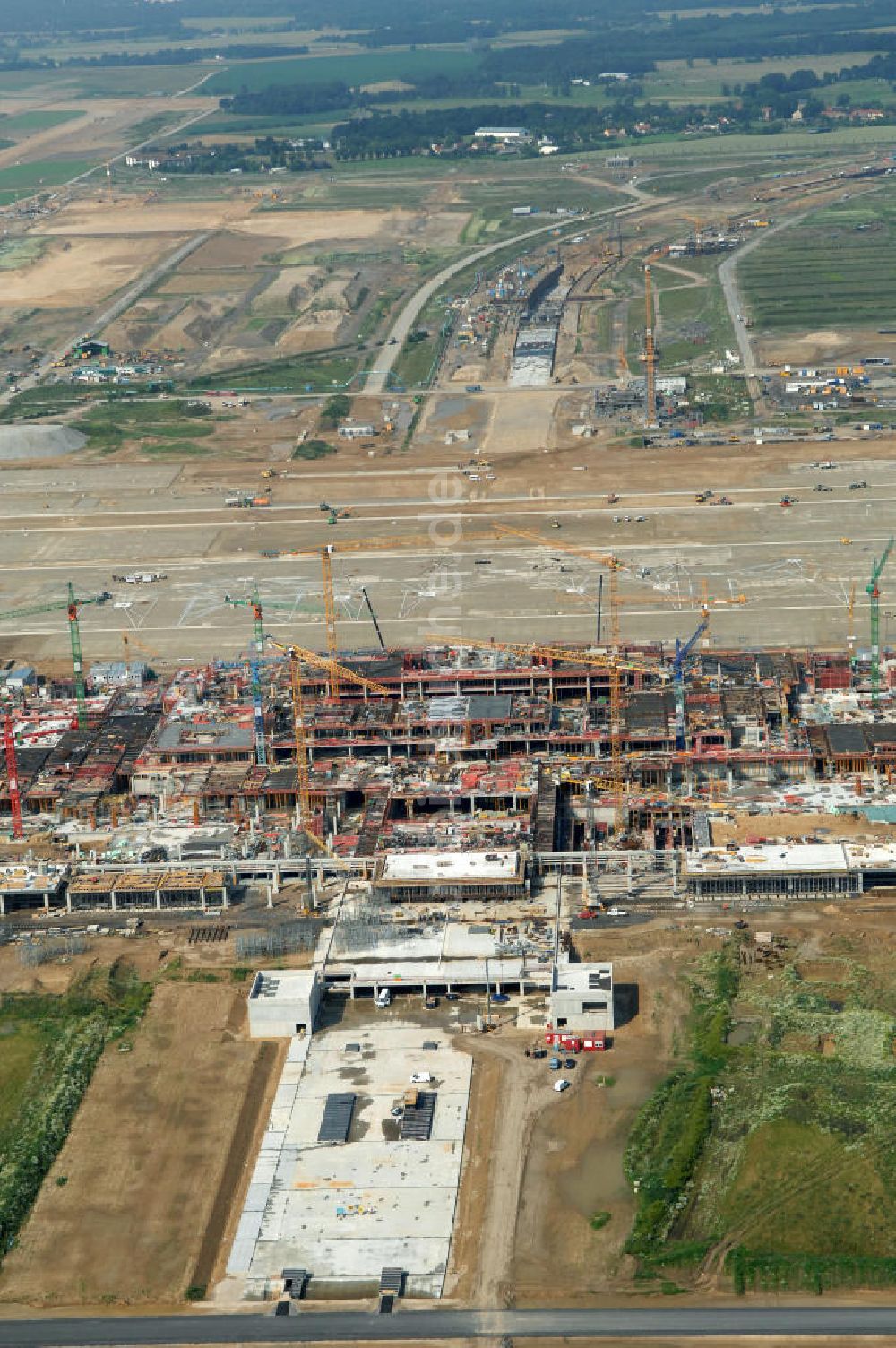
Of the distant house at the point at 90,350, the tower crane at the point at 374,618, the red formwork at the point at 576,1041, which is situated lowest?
the distant house at the point at 90,350

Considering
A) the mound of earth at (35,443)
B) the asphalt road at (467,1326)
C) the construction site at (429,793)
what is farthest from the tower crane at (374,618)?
the asphalt road at (467,1326)

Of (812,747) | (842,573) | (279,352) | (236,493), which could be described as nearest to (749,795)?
(812,747)

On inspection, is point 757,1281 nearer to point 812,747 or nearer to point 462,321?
point 812,747

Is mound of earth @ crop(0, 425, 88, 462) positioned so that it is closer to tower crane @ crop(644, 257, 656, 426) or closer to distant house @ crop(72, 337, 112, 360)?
distant house @ crop(72, 337, 112, 360)

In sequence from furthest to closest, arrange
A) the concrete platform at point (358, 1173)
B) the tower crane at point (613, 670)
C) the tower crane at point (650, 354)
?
the tower crane at point (650, 354)
the tower crane at point (613, 670)
the concrete platform at point (358, 1173)

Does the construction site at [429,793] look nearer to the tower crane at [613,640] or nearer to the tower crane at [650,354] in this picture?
the tower crane at [613,640]
